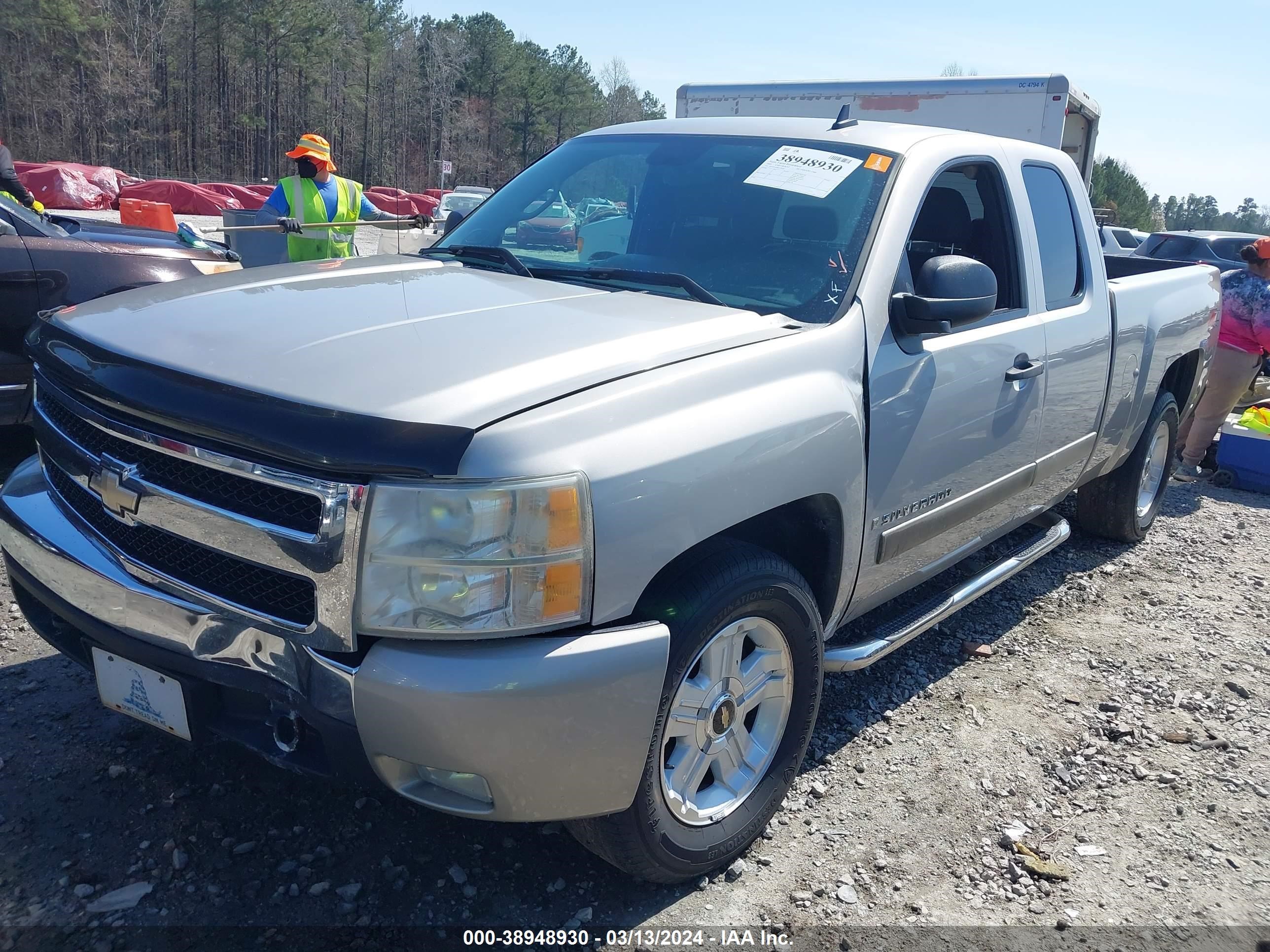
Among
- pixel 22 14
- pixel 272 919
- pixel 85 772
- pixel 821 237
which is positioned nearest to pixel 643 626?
pixel 272 919

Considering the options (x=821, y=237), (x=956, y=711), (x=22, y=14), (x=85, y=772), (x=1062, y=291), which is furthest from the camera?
(x=22, y=14)

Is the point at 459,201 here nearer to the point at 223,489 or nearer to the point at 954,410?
the point at 954,410

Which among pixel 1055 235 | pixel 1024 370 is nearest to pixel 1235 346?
pixel 1055 235

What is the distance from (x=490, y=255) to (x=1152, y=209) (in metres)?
85.3

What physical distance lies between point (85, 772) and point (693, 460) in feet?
6.65

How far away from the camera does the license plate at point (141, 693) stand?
87.4 inches

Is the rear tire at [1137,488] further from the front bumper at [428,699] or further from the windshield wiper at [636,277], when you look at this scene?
the front bumper at [428,699]

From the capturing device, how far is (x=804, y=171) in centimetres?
322

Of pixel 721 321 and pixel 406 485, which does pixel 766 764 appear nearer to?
pixel 721 321

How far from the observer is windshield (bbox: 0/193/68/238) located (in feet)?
17.5

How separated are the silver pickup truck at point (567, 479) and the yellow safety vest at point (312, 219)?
4.06 metres

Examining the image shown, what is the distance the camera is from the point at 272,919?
2.34 m

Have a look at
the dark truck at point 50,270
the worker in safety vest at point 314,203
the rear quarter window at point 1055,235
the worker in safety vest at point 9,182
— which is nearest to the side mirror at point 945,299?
the rear quarter window at point 1055,235

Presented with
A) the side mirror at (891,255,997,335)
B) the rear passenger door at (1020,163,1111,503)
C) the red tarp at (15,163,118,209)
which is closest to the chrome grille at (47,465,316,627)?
the side mirror at (891,255,997,335)
